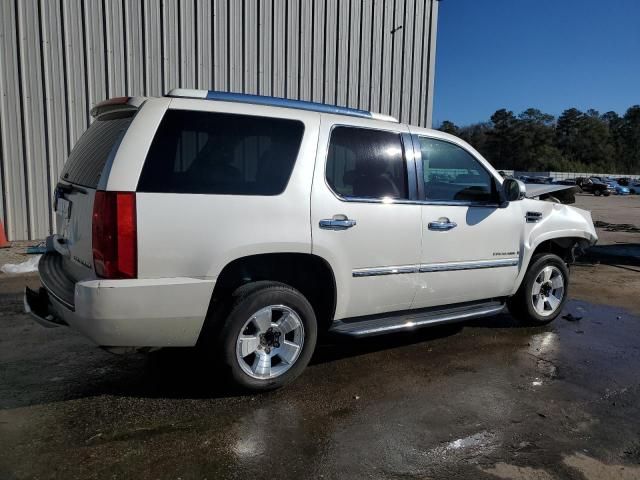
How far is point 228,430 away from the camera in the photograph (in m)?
3.17

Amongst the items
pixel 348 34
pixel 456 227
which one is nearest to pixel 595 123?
pixel 348 34

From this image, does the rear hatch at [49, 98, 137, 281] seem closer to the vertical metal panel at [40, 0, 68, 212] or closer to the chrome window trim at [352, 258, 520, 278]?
the chrome window trim at [352, 258, 520, 278]

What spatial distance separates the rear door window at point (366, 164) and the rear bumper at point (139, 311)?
1.28m

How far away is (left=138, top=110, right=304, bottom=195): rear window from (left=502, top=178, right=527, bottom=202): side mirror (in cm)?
216

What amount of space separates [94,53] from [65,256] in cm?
747

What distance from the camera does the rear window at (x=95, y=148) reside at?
3.36 meters

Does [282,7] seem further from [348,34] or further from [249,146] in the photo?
[249,146]

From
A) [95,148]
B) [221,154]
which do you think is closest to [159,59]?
[95,148]

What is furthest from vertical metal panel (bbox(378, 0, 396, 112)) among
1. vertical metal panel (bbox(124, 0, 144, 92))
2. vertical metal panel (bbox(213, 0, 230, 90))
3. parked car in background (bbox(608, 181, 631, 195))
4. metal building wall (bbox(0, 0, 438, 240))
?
parked car in background (bbox(608, 181, 631, 195))

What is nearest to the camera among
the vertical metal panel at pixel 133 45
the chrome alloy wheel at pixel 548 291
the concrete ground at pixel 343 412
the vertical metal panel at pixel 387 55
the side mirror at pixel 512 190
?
the concrete ground at pixel 343 412

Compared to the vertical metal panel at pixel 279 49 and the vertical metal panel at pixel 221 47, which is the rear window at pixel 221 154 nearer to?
the vertical metal panel at pixel 221 47

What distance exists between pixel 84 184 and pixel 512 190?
11.8ft

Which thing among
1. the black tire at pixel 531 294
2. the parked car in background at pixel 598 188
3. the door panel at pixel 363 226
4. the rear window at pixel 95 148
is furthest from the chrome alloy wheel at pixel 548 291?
the parked car in background at pixel 598 188

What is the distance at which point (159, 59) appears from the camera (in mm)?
10328
